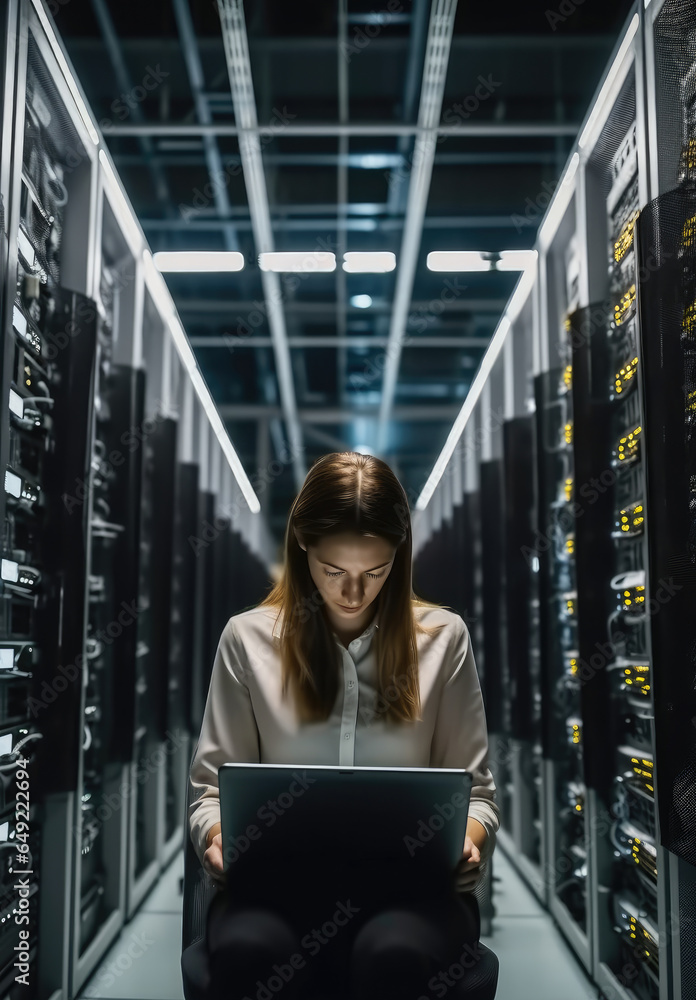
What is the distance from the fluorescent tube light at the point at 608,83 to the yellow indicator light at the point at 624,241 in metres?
0.46

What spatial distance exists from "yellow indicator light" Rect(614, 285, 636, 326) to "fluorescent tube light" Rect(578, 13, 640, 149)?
72 centimetres

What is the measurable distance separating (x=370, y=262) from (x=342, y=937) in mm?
4497

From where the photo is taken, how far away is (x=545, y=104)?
12.4 feet

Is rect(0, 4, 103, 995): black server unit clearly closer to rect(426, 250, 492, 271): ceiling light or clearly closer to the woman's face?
the woman's face

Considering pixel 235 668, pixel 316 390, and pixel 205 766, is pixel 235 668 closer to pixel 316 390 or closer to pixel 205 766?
pixel 205 766

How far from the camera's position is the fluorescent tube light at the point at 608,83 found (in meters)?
2.84

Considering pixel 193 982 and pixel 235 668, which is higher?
pixel 235 668

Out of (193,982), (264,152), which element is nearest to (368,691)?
(193,982)

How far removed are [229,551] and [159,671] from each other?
3470mm

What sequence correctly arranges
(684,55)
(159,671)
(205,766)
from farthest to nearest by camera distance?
1. (159,671)
2. (684,55)
3. (205,766)

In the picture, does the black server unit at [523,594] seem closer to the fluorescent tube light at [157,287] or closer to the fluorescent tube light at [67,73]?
the fluorescent tube light at [157,287]

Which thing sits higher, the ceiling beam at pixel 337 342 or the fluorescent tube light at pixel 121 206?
the ceiling beam at pixel 337 342

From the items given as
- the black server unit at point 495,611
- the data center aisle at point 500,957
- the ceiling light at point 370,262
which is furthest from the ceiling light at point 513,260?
the data center aisle at point 500,957

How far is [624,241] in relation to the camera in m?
3.21
